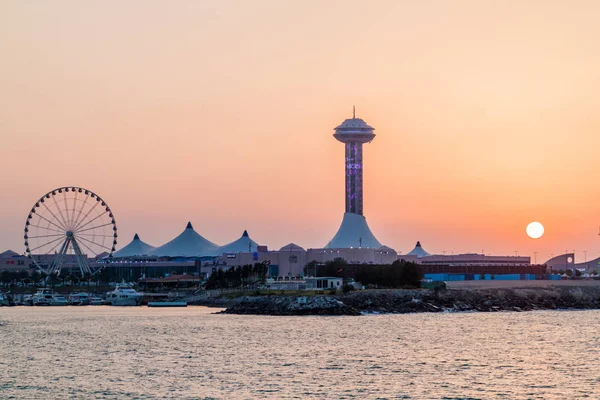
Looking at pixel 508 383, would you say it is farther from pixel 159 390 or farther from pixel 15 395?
pixel 15 395

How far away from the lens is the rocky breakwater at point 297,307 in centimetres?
10644

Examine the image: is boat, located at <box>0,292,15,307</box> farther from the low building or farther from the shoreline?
the low building

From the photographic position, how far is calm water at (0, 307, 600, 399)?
154 feet

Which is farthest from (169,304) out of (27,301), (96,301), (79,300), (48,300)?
(27,301)

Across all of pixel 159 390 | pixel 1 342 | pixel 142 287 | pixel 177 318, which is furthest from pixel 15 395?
pixel 142 287

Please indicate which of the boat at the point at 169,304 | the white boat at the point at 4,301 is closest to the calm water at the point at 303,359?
the boat at the point at 169,304

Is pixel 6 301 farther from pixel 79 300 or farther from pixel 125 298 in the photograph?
pixel 125 298

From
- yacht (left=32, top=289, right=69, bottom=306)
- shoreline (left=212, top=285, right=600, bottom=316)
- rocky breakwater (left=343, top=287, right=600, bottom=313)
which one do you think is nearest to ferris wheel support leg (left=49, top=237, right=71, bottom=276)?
yacht (left=32, top=289, right=69, bottom=306)

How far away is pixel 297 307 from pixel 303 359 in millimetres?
48894

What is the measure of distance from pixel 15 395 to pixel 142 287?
148 m

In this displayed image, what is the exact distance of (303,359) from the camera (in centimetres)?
5928

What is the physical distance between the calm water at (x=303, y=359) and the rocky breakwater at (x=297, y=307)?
11.3 metres

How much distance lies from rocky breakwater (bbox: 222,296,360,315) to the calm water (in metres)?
11.3

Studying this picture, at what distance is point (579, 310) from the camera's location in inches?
4924
